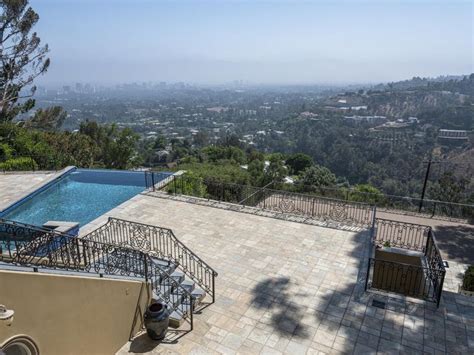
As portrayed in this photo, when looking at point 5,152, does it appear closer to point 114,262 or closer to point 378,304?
point 114,262

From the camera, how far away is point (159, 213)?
11.4 m

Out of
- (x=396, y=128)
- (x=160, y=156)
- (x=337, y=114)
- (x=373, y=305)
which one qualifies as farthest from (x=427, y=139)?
(x=373, y=305)

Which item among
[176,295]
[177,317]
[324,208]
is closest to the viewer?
[177,317]

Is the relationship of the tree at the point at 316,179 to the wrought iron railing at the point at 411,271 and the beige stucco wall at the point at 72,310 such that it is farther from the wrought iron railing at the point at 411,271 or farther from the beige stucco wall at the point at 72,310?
the beige stucco wall at the point at 72,310

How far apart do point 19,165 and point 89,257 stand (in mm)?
13377

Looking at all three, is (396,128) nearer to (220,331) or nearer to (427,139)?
(427,139)

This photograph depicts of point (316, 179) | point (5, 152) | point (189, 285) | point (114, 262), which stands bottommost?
point (316, 179)

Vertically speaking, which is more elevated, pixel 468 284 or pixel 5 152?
pixel 5 152

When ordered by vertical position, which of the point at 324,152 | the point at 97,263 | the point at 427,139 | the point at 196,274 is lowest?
the point at 324,152

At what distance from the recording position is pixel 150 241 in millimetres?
9086

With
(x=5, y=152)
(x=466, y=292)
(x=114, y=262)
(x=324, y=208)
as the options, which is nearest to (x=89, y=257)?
(x=114, y=262)

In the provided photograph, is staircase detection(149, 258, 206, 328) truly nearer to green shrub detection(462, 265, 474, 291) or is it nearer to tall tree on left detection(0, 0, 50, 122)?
green shrub detection(462, 265, 474, 291)

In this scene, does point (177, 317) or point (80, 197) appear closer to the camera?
point (177, 317)

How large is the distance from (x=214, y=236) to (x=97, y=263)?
3.77 meters
